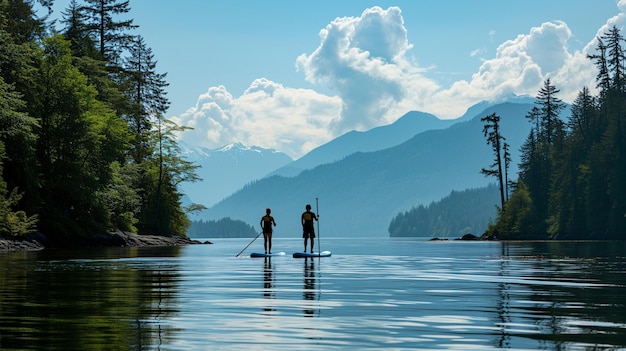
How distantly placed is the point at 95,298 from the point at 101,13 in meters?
77.5

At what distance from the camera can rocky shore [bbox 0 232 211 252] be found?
157 feet

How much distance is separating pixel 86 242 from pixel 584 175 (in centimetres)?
7292

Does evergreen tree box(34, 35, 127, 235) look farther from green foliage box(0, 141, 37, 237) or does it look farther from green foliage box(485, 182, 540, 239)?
green foliage box(485, 182, 540, 239)

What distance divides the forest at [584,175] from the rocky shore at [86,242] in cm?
4516

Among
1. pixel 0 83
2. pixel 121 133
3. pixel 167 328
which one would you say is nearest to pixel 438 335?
pixel 167 328

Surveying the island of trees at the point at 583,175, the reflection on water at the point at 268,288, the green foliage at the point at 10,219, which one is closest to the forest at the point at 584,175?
the island of trees at the point at 583,175

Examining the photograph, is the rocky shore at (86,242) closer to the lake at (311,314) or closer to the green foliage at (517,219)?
the lake at (311,314)

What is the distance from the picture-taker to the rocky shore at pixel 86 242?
47750mm

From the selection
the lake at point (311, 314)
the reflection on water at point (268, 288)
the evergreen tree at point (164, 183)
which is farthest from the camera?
the evergreen tree at point (164, 183)

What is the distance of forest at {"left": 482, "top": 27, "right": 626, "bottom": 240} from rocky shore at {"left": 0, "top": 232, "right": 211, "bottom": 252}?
148 feet

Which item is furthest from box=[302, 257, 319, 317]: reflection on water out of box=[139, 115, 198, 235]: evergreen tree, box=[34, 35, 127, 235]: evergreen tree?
box=[139, 115, 198, 235]: evergreen tree

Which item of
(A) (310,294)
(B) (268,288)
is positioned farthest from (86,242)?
(A) (310,294)

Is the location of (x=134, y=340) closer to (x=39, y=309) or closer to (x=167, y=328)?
(x=167, y=328)

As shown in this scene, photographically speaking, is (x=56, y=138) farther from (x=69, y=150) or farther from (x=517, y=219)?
(x=517, y=219)
